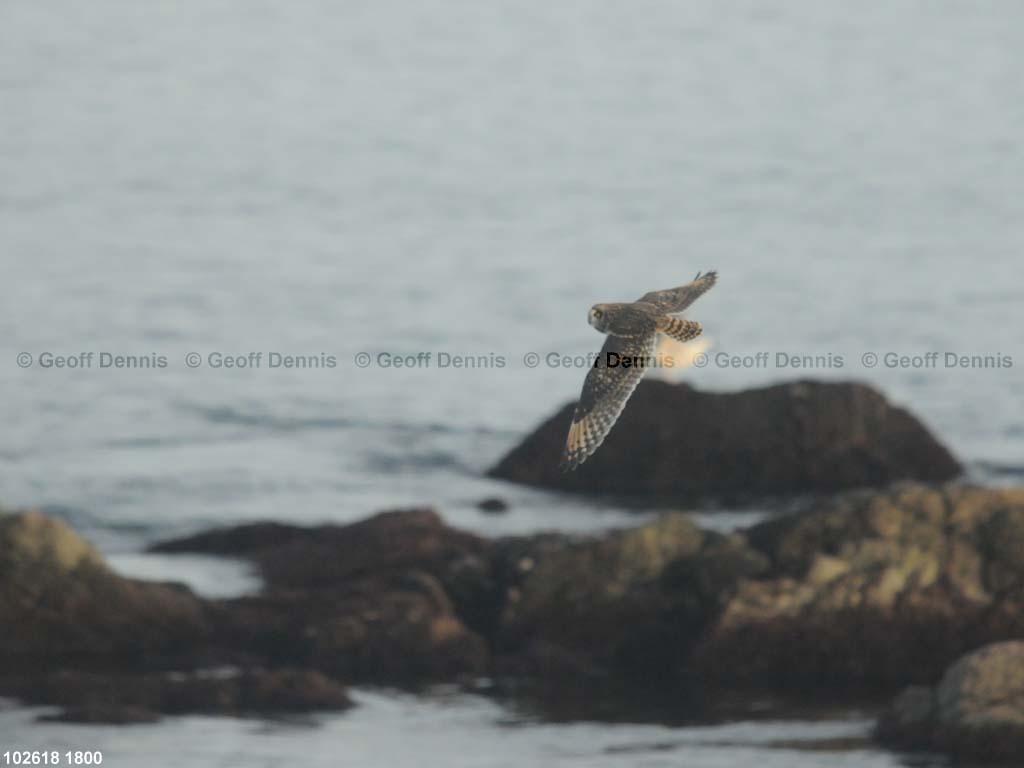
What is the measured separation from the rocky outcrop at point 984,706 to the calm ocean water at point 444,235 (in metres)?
1.18

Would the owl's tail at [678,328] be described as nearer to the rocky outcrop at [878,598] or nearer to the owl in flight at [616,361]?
the owl in flight at [616,361]

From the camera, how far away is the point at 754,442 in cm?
3431

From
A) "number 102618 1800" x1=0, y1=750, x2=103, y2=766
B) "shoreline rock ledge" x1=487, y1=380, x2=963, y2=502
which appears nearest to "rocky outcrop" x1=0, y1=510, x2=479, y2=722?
"number 102618 1800" x1=0, y1=750, x2=103, y2=766

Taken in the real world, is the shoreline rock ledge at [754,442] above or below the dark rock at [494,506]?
above

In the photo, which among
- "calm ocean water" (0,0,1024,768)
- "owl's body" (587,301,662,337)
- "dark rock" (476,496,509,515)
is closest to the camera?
"owl's body" (587,301,662,337)

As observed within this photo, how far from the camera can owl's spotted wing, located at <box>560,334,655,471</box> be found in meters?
20.7

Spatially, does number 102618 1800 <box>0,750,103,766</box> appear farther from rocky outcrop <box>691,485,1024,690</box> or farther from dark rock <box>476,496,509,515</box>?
dark rock <box>476,496,509,515</box>

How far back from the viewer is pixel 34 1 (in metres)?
165

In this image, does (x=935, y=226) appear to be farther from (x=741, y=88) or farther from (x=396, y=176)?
(x=741, y=88)

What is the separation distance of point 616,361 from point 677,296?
1.39m

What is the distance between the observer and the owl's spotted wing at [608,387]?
68.0 feet

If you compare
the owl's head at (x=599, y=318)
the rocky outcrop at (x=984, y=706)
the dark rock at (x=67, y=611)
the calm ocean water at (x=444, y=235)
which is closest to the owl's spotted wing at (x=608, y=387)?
the owl's head at (x=599, y=318)

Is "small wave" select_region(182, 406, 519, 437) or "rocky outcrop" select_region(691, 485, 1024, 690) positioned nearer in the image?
"rocky outcrop" select_region(691, 485, 1024, 690)

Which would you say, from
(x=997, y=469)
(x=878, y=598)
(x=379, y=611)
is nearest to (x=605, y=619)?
(x=379, y=611)
